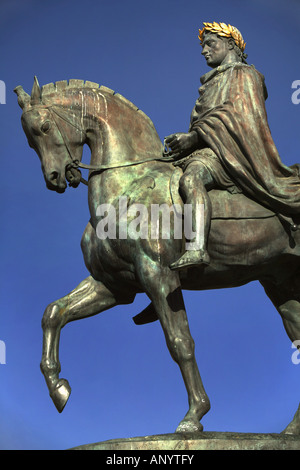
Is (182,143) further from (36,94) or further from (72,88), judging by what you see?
(36,94)

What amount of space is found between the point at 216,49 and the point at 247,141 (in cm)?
145

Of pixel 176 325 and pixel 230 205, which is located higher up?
pixel 230 205

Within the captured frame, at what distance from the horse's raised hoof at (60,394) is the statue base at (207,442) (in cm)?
104

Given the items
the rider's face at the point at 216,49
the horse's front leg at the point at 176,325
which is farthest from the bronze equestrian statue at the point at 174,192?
the rider's face at the point at 216,49

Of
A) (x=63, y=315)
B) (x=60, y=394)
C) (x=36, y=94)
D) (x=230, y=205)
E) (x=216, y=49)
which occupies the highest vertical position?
(x=216, y=49)

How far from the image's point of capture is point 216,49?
1173cm

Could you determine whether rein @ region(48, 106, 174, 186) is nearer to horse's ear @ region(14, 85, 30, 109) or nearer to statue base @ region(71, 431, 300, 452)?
horse's ear @ region(14, 85, 30, 109)

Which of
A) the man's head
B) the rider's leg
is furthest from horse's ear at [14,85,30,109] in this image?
the man's head

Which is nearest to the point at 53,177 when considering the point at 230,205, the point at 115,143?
the point at 115,143

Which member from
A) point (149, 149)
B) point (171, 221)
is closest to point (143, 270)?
point (171, 221)

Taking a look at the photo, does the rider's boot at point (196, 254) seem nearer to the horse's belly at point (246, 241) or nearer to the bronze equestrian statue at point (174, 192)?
the bronze equestrian statue at point (174, 192)

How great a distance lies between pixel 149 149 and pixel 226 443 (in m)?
3.51

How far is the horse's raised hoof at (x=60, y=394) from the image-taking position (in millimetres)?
10648
